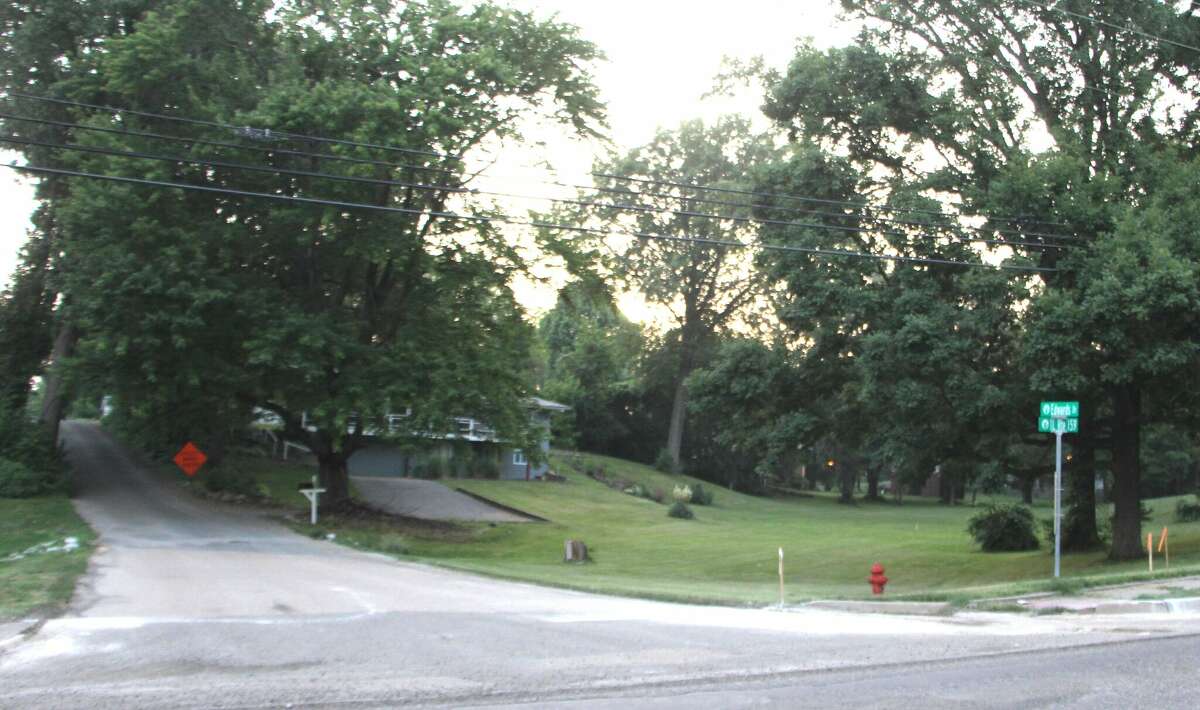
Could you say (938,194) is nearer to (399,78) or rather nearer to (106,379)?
(399,78)

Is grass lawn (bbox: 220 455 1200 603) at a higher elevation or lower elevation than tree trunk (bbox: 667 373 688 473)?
lower

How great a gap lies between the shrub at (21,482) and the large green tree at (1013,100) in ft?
91.1

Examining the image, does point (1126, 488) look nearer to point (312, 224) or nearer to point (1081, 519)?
point (1081, 519)

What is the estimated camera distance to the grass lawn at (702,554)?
21406 millimetres

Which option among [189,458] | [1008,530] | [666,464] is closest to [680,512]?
[666,464]

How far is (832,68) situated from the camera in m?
25.2

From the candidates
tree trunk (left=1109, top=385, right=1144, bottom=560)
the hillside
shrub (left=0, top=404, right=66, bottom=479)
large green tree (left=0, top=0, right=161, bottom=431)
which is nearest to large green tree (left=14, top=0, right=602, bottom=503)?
large green tree (left=0, top=0, right=161, bottom=431)

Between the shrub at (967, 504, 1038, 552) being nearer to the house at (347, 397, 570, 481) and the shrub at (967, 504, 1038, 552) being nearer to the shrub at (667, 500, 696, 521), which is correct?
the shrub at (667, 500, 696, 521)

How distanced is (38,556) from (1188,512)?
3967 centimetres

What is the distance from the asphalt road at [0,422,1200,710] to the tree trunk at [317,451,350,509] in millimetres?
18293

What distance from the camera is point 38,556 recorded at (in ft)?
75.8

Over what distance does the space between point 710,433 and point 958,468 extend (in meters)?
55.5

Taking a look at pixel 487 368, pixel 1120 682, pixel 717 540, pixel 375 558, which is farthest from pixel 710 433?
pixel 1120 682

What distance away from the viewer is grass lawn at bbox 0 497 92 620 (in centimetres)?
1512
